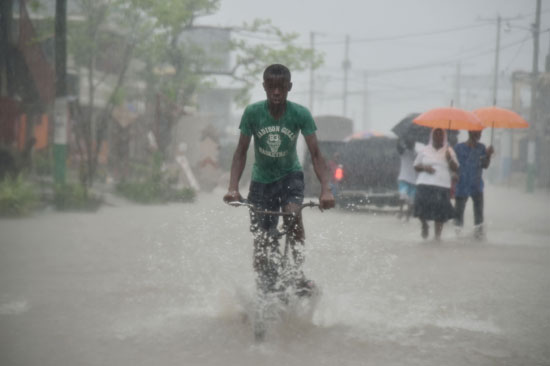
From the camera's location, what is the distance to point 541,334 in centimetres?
518

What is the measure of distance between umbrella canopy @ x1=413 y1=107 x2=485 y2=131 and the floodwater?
165cm

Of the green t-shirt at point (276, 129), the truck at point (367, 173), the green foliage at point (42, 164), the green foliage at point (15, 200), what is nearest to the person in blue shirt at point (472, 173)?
the truck at point (367, 173)

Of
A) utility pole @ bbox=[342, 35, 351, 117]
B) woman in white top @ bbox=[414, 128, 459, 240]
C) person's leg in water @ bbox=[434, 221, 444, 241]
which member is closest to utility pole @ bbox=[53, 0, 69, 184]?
woman in white top @ bbox=[414, 128, 459, 240]

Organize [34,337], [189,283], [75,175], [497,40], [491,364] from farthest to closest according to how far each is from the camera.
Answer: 1. [497,40]
2. [75,175]
3. [189,283]
4. [34,337]
5. [491,364]

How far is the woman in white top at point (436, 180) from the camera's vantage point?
1067 centimetres

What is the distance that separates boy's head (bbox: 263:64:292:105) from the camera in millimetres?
4766

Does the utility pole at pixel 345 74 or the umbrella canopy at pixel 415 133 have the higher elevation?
the utility pole at pixel 345 74

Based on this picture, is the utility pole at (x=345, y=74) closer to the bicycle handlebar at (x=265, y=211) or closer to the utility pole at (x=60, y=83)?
the utility pole at (x=60, y=83)

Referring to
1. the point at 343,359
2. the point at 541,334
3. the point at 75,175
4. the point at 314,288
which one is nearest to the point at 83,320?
the point at 314,288

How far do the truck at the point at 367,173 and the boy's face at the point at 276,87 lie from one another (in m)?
11.9

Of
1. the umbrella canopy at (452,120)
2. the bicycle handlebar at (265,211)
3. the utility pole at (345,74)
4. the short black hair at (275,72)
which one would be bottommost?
the bicycle handlebar at (265,211)

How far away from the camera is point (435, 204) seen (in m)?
10.7

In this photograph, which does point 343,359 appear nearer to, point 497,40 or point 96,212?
point 96,212

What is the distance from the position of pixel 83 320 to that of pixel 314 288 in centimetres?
167
